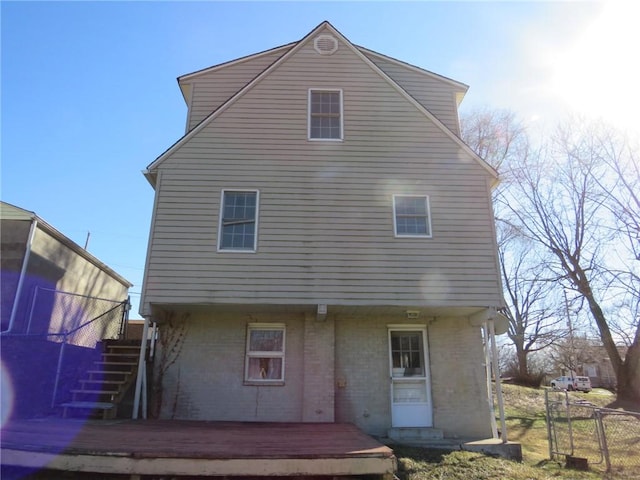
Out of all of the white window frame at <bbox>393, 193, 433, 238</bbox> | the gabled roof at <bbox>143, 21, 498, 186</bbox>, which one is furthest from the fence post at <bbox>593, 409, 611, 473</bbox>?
the gabled roof at <bbox>143, 21, 498, 186</bbox>

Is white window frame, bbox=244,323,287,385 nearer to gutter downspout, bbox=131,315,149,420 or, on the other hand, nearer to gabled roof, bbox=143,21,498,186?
gutter downspout, bbox=131,315,149,420

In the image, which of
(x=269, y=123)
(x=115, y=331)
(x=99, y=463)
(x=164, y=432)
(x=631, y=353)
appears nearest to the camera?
(x=99, y=463)

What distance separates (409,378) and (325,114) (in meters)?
6.58

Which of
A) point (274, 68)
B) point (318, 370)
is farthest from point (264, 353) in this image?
point (274, 68)

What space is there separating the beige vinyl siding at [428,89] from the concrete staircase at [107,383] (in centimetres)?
967

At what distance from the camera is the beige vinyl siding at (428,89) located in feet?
38.9

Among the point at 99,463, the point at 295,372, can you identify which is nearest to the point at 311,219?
the point at 295,372

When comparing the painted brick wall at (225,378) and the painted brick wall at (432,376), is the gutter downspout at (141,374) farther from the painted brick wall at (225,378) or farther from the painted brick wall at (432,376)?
the painted brick wall at (432,376)

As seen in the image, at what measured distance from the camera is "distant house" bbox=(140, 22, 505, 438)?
30.4ft

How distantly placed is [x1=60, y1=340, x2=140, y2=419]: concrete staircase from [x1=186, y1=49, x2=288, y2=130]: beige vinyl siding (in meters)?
6.21

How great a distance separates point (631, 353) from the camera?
21.5 metres

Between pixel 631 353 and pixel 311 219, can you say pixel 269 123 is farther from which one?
pixel 631 353

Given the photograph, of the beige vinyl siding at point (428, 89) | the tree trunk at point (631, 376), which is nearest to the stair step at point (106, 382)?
the beige vinyl siding at point (428, 89)

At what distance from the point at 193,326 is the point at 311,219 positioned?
3614mm
